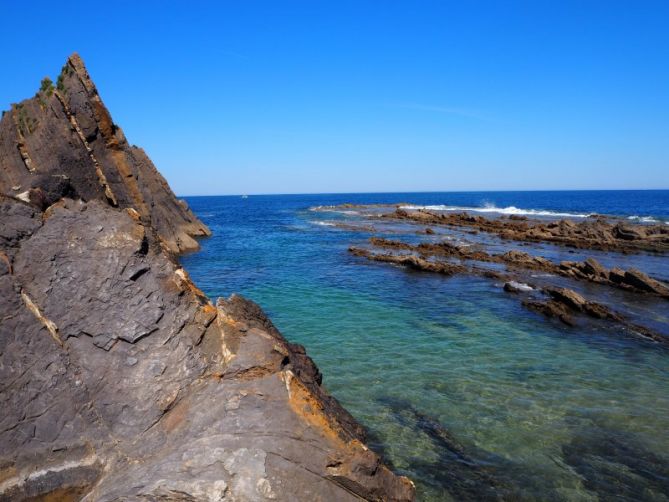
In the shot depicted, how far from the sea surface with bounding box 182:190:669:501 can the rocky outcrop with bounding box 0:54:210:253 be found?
7.07 metres

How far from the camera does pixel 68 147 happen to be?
27.5 feet

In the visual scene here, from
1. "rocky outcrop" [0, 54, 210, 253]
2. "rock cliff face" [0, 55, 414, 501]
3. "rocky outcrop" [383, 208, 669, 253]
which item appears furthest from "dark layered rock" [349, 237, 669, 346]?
"rocky outcrop" [0, 54, 210, 253]

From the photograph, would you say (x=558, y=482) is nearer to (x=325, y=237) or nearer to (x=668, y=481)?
(x=668, y=481)

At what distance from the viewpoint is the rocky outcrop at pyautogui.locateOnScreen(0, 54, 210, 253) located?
7.89 meters

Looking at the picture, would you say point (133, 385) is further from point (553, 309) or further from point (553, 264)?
point (553, 264)

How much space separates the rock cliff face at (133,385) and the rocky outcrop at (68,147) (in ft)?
1.78

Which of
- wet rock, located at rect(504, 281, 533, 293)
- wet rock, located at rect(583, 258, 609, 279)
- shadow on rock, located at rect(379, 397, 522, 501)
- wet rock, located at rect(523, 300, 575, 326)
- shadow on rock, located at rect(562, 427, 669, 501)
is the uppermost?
wet rock, located at rect(583, 258, 609, 279)

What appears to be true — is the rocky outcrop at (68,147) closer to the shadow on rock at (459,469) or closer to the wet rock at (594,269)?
the shadow on rock at (459,469)

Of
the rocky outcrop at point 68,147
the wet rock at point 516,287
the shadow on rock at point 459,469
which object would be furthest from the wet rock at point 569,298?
the rocky outcrop at point 68,147

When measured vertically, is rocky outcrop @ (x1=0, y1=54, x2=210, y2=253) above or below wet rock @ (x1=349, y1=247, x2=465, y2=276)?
above

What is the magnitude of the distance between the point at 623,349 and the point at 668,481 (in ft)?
27.1

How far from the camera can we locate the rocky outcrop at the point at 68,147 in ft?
25.9

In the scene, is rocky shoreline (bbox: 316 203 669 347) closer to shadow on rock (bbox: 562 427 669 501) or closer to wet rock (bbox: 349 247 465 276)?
wet rock (bbox: 349 247 465 276)

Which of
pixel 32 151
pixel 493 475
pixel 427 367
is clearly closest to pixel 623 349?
pixel 427 367
